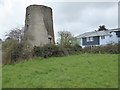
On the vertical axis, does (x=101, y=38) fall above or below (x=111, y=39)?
above

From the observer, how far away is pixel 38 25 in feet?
109

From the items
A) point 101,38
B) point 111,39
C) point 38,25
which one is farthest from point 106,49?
point 101,38

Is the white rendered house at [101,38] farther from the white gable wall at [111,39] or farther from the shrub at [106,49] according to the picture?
the shrub at [106,49]

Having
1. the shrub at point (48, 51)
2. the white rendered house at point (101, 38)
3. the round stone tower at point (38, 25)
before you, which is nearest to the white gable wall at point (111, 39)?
the white rendered house at point (101, 38)

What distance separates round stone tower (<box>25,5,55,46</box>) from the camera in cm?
3256

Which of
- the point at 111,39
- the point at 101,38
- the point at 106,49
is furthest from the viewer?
the point at 101,38

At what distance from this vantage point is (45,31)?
33.5m

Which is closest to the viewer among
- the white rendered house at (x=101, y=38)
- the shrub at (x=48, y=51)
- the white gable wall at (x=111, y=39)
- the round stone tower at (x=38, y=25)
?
the shrub at (x=48, y=51)

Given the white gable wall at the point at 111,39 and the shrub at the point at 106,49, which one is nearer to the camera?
the shrub at the point at 106,49

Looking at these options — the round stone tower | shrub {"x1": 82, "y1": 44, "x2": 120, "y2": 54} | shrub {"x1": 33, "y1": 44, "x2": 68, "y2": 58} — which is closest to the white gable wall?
shrub {"x1": 82, "y1": 44, "x2": 120, "y2": 54}

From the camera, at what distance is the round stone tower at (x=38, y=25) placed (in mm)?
32562

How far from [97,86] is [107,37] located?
140ft

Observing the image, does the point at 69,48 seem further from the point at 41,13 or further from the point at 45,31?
the point at 41,13

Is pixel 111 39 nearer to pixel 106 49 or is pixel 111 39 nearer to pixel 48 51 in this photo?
pixel 106 49
